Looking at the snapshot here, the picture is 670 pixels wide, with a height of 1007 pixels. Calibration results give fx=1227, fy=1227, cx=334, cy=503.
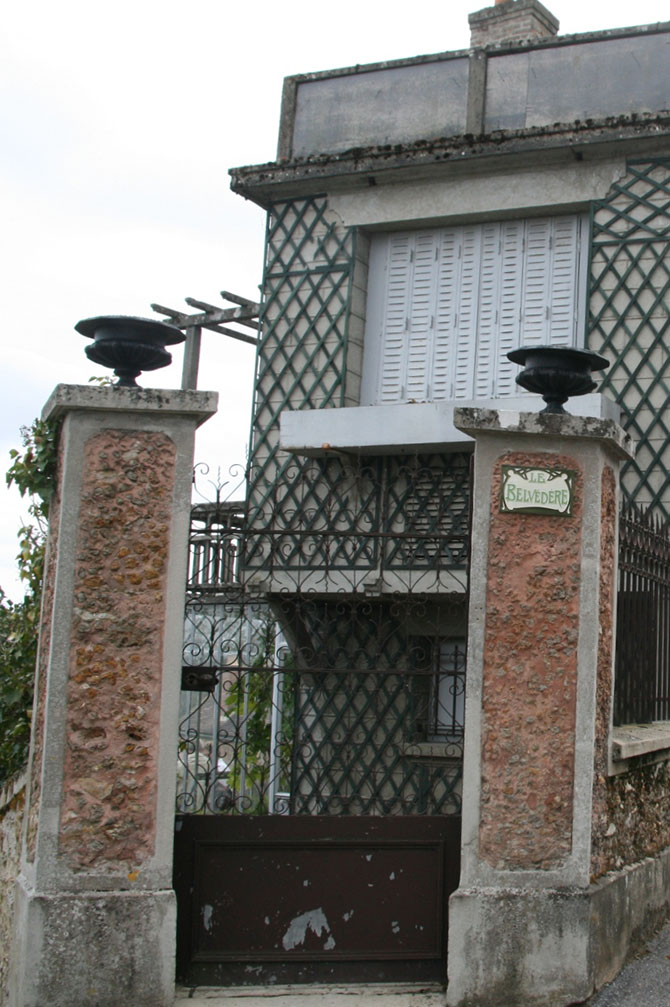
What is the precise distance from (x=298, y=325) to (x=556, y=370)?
23.6 feet

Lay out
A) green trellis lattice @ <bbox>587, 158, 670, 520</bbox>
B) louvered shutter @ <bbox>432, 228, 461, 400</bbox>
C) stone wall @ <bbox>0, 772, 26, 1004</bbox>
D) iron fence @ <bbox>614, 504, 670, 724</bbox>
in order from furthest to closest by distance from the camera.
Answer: louvered shutter @ <bbox>432, 228, 461, 400</bbox>
green trellis lattice @ <bbox>587, 158, 670, 520</bbox>
iron fence @ <bbox>614, 504, 670, 724</bbox>
stone wall @ <bbox>0, 772, 26, 1004</bbox>

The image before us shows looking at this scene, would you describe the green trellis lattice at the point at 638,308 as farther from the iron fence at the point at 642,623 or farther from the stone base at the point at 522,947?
the stone base at the point at 522,947

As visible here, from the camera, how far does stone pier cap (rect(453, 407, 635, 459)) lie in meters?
6.62

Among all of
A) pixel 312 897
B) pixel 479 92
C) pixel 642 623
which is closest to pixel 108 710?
pixel 312 897

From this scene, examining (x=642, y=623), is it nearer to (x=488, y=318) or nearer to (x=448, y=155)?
(x=488, y=318)

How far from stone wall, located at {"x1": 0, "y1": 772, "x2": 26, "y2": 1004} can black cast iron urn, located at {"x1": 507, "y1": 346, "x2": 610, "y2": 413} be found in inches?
141

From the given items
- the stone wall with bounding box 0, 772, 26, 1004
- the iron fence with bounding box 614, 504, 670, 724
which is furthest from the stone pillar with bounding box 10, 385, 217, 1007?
the iron fence with bounding box 614, 504, 670, 724

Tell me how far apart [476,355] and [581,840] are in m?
7.38

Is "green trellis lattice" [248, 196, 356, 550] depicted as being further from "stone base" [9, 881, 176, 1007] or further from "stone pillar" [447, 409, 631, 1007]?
"stone base" [9, 881, 176, 1007]

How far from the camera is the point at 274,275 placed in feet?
45.6

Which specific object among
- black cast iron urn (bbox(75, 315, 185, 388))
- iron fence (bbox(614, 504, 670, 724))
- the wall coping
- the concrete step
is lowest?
the concrete step

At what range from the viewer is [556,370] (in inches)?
267

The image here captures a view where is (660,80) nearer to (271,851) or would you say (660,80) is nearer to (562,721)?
(562,721)

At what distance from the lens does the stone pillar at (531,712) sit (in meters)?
6.30
